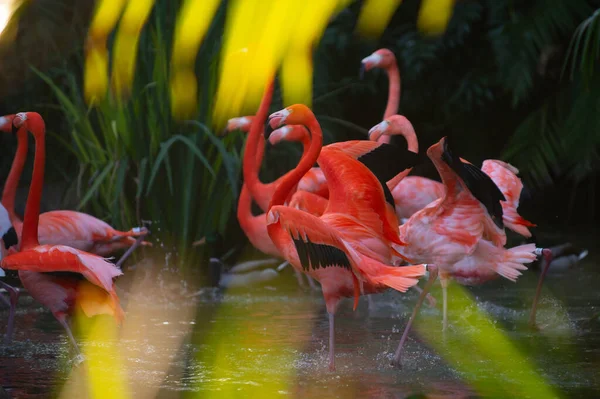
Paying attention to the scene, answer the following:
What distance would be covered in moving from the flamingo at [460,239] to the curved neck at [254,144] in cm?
139

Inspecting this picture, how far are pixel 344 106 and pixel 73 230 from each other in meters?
4.28

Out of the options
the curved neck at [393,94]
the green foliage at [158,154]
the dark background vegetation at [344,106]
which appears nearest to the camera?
the green foliage at [158,154]

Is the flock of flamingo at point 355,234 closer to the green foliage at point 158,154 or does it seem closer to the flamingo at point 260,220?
the green foliage at point 158,154

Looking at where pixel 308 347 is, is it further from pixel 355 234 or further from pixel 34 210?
pixel 34 210

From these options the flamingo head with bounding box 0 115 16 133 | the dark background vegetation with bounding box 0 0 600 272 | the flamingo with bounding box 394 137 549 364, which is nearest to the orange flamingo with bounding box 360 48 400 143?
the dark background vegetation with bounding box 0 0 600 272

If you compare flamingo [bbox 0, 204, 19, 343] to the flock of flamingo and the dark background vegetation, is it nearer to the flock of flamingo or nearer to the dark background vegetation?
the flock of flamingo

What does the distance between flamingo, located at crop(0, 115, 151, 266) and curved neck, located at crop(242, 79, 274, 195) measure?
0.75 metres

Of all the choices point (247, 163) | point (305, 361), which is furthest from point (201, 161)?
point (305, 361)

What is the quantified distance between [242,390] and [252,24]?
164 inches

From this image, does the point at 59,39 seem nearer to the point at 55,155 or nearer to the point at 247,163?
the point at 55,155

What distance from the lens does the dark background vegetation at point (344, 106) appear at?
603 centimetres

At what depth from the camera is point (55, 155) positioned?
859cm

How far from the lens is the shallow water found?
366cm

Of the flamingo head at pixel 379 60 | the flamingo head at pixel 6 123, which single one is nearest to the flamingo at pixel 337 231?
the flamingo head at pixel 6 123
